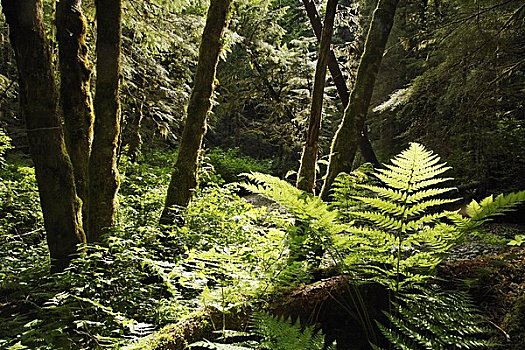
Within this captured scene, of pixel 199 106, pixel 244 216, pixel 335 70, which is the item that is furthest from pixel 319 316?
pixel 335 70

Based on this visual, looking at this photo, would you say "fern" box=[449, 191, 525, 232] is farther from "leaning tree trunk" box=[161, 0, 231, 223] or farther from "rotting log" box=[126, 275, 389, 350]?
"leaning tree trunk" box=[161, 0, 231, 223]

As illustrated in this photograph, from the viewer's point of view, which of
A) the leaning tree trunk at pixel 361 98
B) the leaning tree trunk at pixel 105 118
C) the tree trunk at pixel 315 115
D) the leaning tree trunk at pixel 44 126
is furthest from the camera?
the leaning tree trunk at pixel 105 118

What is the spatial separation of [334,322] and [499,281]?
88 cm

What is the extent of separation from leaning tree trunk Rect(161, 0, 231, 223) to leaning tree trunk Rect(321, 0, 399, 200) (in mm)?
2123

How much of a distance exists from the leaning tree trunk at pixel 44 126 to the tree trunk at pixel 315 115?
261 cm

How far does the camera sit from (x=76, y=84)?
19.1ft

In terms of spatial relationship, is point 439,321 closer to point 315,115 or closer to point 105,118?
point 315,115

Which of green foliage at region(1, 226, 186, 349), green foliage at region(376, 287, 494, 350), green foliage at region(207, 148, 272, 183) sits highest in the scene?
green foliage at region(207, 148, 272, 183)

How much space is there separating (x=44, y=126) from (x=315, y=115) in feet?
9.87

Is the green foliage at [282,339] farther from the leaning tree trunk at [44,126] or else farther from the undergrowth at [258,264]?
the leaning tree trunk at [44,126]

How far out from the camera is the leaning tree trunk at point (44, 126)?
417 cm

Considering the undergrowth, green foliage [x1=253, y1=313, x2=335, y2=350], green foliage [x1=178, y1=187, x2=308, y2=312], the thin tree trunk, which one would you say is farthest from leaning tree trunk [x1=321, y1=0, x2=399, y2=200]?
the thin tree trunk

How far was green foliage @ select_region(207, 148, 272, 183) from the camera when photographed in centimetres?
2084

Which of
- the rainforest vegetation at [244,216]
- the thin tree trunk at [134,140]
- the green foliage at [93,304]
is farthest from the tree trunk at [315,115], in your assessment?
the thin tree trunk at [134,140]
